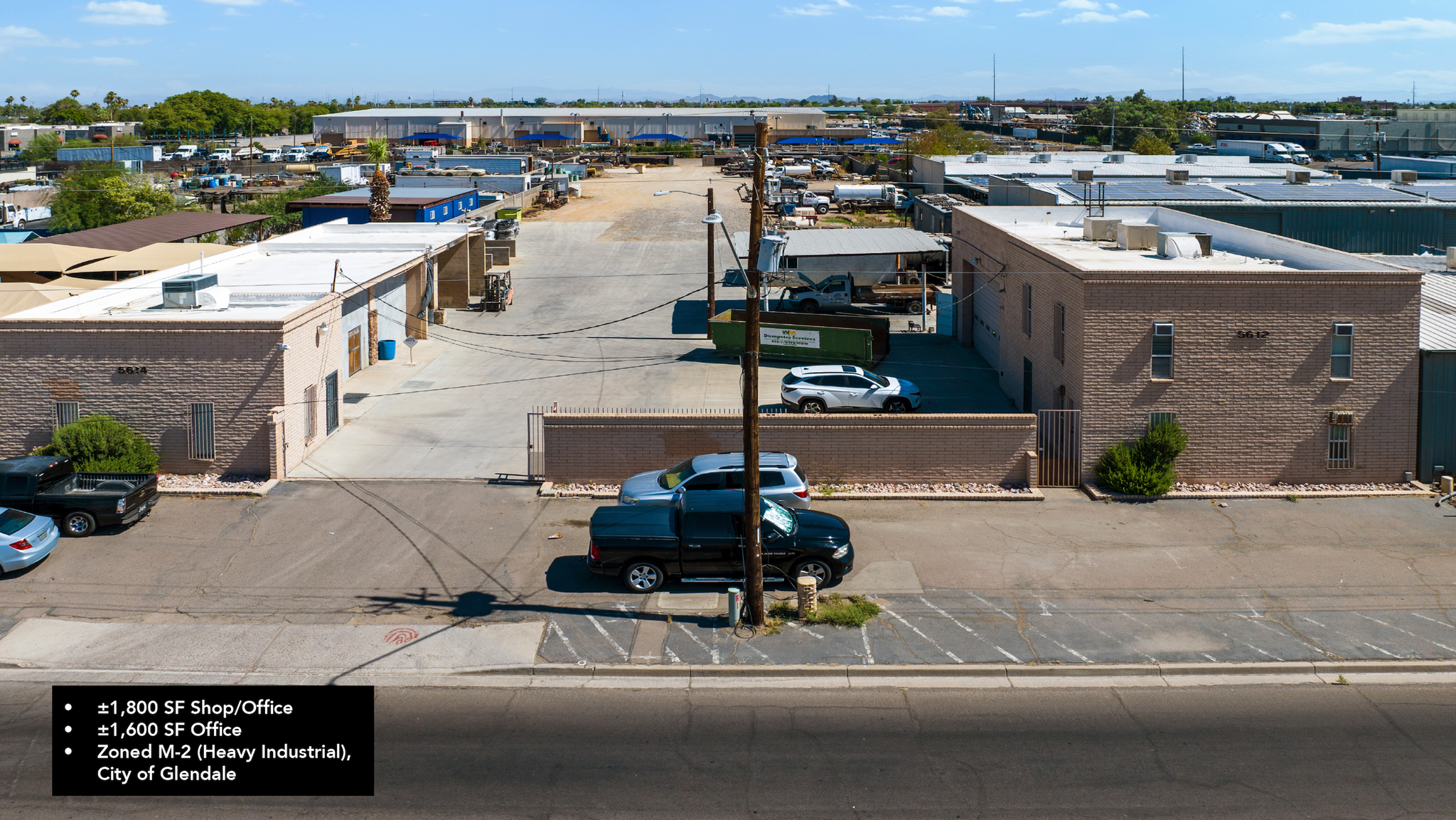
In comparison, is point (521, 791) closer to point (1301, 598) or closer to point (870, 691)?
point (870, 691)

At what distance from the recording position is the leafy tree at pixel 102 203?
2756 inches

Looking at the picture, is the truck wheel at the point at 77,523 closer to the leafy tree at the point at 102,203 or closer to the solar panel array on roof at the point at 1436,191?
the solar panel array on roof at the point at 1436,191

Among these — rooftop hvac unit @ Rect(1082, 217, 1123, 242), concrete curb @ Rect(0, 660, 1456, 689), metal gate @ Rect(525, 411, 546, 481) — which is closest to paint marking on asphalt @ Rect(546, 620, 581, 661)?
concrete curb @ Rect(0, 660, 1456, 689)

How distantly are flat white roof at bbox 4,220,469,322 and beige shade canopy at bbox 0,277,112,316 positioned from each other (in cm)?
145

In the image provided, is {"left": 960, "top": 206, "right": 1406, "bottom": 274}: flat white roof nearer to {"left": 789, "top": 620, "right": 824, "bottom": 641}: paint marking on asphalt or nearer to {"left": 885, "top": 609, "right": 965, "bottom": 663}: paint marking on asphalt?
{"left": 885, "top": 609, "right": 965, "bottom": 663}: paint marking on asphalt

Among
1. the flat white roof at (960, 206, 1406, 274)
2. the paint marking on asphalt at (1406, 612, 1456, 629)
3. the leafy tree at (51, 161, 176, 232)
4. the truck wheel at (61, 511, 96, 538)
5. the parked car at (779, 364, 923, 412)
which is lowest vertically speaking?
the paint marking on asphalt at (1406, 612, 1456, 629)

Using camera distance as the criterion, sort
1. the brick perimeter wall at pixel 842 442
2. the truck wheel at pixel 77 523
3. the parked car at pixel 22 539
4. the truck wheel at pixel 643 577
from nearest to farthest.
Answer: the truck wheel at pixel 643 577 → the parked car at pixel 22 539 → the truck wheel at pixel 77 523 → the brick perimeter wall at pixel 842 442

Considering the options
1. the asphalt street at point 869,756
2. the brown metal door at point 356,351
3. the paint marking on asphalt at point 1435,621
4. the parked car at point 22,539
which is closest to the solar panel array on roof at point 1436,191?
the paint marking on asphalt at point 1435,621

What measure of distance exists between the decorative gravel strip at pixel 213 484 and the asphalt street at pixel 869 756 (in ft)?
31.0

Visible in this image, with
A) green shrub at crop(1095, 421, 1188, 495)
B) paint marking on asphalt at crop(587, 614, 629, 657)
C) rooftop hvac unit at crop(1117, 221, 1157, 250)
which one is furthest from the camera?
rooftop hvac unit at crop(1117, 221, 1157, 250)

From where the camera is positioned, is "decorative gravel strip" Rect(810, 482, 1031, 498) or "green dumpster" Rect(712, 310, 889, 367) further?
"green dumpster" Rect(712, 310, 889, 367)

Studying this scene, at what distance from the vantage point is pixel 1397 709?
1557cm

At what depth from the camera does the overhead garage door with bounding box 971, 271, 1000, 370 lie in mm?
37188

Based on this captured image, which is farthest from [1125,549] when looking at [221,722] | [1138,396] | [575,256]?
[575,256]
